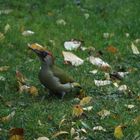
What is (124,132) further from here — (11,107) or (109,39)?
(109,39)

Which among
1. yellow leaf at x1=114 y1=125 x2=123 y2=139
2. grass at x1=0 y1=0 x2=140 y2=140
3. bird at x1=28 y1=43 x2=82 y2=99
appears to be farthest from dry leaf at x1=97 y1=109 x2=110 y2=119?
bird at x1=28 y1=43 x2=82 y2=99

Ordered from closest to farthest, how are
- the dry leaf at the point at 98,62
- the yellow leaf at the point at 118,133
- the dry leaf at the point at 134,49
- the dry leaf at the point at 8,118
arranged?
the yellow leaf at the point at 118,133
the dry leaf at the point at 8,118
the dry leaf at the point at 98,62
the dry leaf at the point at 134,49

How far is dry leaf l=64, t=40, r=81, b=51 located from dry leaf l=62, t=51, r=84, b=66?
0.40 m

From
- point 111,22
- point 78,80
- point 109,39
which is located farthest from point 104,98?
point 111,22

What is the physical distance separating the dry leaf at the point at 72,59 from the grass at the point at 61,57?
93 millimetres

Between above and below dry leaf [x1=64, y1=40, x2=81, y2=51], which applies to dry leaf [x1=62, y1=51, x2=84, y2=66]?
above

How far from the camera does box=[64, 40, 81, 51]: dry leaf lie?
10.3 m

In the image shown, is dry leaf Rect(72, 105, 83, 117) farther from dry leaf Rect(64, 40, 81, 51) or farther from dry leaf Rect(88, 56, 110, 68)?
dry leaf Rect(64, 40, 81, 51)

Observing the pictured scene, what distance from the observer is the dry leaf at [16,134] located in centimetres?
662

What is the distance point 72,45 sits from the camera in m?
10.3

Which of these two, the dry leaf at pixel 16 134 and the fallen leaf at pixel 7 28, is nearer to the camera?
the dry leaf at pixel 16 134

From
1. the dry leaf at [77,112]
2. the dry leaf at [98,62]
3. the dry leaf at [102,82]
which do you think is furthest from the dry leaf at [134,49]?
the dry leaf at [77,112]

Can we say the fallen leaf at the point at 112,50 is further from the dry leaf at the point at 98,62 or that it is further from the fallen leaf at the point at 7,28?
the fallen leaf at the point at 7,28

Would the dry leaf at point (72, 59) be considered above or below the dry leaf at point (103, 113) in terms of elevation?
below
